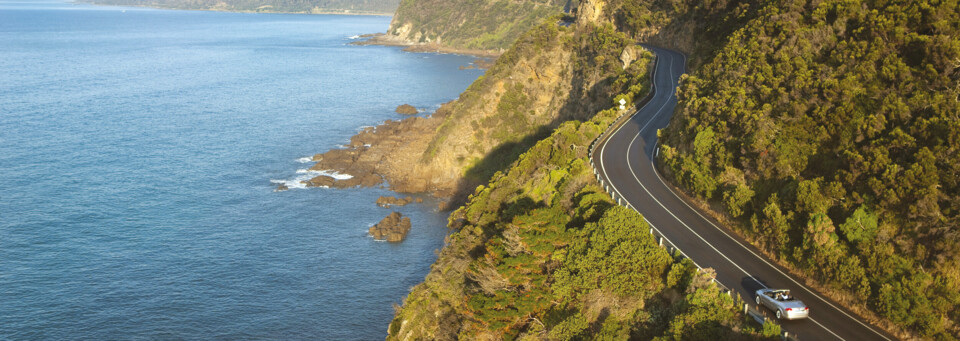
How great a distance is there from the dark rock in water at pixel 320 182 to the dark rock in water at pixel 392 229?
1353 cm

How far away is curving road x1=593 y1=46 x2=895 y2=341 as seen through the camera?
23.0 meters

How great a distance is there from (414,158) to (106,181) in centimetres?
3444

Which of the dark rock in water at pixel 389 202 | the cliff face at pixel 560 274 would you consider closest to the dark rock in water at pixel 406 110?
the dark rock in water at pixel 389 202

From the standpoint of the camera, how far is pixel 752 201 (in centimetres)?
3081

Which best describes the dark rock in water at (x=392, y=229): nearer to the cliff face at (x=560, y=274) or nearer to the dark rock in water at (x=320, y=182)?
the cliff face at (x=560, y=274)

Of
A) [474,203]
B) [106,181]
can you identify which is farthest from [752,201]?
[106,181]

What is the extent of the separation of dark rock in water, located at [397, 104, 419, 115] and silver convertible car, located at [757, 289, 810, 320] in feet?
301

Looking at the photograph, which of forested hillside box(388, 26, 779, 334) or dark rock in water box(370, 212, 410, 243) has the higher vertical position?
forested hillside box(388, 26, 779, 334)

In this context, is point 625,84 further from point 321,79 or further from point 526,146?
point 321,79

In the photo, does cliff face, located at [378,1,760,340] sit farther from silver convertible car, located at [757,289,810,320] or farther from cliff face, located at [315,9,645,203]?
cliff face, located at [315,9,645,203]

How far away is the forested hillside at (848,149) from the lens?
23406 millimetres

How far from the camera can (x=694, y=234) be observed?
30.6 m

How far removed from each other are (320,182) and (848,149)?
57397 mm

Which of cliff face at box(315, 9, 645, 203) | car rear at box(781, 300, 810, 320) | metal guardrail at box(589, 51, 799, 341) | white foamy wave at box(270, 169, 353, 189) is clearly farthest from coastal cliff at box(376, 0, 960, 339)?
white foamy wave at box(270, 169, 353, 189)
